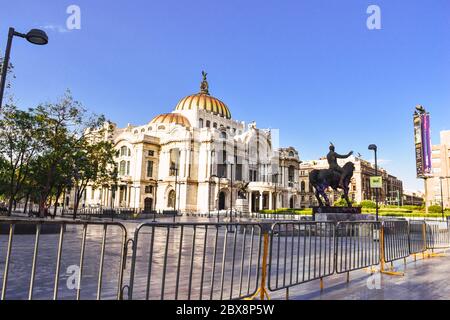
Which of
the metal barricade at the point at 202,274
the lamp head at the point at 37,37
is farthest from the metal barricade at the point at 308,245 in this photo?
the lamp head at the point at 37,37

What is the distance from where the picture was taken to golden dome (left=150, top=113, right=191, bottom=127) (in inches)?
2781

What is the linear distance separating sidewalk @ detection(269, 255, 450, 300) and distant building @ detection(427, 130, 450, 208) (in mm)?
Answer: 84415

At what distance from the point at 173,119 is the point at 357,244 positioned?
6602 cm

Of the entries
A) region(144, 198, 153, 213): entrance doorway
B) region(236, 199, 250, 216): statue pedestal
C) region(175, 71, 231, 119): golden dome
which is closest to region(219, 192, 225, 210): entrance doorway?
region(144, 198, 153, 213): entrance doorway

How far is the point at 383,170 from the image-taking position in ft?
422

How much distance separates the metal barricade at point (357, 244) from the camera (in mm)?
6882

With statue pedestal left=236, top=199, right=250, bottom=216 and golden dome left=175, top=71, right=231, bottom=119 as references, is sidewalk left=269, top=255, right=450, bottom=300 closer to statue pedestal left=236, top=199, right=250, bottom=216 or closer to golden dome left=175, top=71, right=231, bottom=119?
statue pedestal left=236, top=199, right=250, bottom=216

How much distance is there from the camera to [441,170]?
81.7 metres

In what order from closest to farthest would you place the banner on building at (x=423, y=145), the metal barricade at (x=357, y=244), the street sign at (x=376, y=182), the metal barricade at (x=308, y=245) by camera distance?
1. the metal barricade at (x=308, y=245)
2. the metal barricade at (x=357, y=244)
3. the street sign at (x=376, y=182)
4. the banner on building at (x=423, y=145)

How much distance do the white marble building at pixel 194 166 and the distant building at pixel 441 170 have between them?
120 feet

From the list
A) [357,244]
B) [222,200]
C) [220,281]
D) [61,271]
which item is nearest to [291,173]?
[222,200]

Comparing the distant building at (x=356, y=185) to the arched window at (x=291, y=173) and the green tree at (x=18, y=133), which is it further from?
the green tree at (x=18, y=133)

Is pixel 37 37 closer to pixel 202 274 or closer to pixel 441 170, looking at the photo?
pixel 202 274
